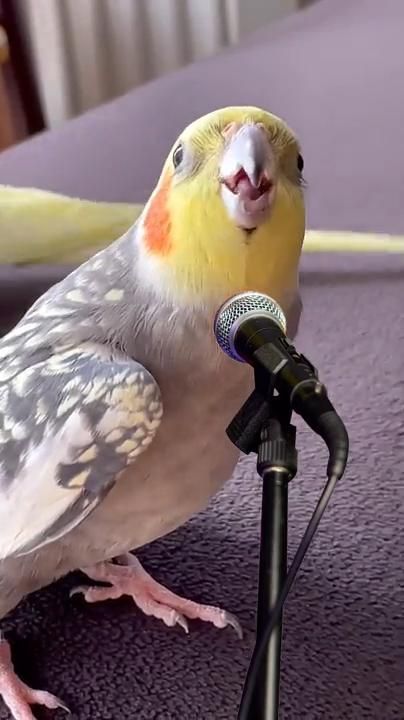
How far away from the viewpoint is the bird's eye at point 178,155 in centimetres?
62

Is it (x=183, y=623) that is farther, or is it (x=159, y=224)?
(x=183, y=623)

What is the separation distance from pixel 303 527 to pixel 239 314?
383 millimetres

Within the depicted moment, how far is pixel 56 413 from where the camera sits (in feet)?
2.05

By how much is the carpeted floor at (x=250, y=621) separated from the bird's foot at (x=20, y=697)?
12mm

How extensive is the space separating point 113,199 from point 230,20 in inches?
56.5

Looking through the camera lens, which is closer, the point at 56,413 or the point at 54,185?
the point at 56,413

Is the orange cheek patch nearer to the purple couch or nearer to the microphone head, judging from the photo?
the microphone head

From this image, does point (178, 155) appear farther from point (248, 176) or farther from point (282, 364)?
point (282, 364)

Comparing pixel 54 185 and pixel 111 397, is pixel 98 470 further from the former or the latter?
pixel 54 185

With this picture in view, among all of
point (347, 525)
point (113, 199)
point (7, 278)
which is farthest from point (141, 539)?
point (113, 199)

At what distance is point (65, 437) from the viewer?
24.2 inches

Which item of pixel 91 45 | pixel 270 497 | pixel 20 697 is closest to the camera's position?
A: pixel 270 497

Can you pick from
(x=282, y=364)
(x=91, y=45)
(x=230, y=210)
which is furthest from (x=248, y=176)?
(x=91, y=45)

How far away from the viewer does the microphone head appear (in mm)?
522
